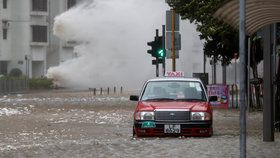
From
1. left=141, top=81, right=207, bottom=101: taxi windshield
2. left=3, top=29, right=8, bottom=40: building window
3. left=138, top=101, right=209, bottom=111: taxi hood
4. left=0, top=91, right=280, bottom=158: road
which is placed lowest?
left=0, top=91, right=280, bottom=158: road

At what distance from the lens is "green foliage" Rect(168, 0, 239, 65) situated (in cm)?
2800

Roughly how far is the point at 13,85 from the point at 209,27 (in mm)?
37393

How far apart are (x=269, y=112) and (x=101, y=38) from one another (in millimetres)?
56903

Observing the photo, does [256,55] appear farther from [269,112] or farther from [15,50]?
[15,50]

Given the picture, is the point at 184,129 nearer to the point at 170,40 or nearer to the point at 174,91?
the point at 174,91

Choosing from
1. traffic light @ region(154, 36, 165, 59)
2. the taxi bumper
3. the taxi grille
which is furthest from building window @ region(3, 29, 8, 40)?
the taxi grille

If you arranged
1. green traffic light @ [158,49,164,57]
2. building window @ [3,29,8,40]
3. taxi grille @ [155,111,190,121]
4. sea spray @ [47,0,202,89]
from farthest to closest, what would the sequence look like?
building window @ [3,29,8,40], sea spray @ [47,0,202,89], green traffic light @ [158,49,164,57], taxi grille @ [155,111,190,121]

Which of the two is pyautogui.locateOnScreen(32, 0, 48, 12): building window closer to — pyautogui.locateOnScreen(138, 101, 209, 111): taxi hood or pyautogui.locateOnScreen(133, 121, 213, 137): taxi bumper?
pyautogui.locateOnScreen(138, 101, 209, 111): taxi hood

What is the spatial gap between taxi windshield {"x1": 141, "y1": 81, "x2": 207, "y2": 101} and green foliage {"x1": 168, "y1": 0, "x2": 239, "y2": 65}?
880cm

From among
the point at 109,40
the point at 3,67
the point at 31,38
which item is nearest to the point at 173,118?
the point at 109,40

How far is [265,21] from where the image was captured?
13727 millimetres

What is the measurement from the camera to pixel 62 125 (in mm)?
22922

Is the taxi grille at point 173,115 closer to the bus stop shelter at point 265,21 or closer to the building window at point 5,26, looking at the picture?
the bus stop shelter at point 265,21


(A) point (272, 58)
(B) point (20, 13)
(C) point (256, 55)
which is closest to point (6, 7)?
(B) point (20, 13)
